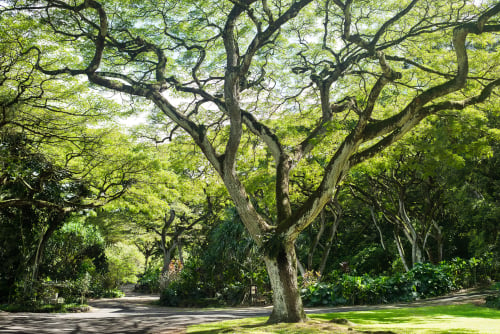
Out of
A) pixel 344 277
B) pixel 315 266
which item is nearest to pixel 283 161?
pixel 344 277

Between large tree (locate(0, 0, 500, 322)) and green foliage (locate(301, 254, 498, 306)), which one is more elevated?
large tree (locate(0, 0, 500, 322))

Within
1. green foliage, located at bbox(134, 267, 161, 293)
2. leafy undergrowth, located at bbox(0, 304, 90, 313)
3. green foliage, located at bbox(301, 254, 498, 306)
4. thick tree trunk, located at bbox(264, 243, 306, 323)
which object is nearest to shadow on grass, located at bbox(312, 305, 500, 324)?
thick tree trunk, located at bbox(264, 243, 306, 323)

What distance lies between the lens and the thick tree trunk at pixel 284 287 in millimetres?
8039

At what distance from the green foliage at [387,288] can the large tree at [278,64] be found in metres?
6.00

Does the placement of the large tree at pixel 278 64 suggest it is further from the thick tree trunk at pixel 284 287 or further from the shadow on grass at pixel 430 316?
the shadow on grass at pixel 430 316

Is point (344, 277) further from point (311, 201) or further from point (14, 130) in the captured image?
point (14, 130)

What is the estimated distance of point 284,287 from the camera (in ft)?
26.6

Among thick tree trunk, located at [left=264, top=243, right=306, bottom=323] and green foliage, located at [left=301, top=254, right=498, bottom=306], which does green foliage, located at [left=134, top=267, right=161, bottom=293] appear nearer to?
green foliage, located at [left=301, top=254, right=498, bottom=306]

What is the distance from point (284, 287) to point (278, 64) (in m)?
7.07

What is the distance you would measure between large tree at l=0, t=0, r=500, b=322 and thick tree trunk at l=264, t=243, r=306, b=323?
2 centimetres

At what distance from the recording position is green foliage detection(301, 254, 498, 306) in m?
15.0

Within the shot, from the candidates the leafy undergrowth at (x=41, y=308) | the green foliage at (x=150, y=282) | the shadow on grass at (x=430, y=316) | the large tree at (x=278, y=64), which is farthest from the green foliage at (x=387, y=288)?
the green foliage at (x=150, y=282)

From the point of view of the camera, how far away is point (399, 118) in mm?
8125

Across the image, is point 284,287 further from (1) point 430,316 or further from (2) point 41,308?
(2) point 41,308
